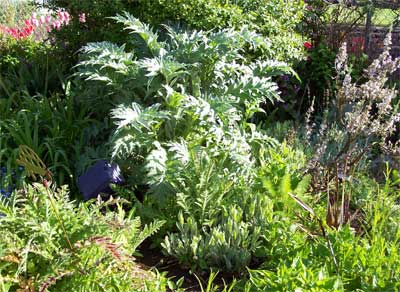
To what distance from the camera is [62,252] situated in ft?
9.34

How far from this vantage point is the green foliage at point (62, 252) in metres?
2.81

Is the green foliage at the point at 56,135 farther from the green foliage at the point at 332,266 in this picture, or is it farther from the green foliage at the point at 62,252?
the green foliage at the point at 332,266

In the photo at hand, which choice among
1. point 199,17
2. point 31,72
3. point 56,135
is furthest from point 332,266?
point 31,72

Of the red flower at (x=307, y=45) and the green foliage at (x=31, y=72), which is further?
the red flower at (x=307, y=45)

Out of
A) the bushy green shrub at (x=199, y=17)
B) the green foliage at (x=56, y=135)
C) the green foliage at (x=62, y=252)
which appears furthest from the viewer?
the bushy green shrub at (x=199, y=17)

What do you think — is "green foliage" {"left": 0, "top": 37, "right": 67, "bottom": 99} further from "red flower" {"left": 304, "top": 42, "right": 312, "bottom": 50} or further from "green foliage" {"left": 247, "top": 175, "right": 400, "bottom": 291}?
"green foliage" {"left": 247, "top": 175, "right": 400, "bottom": 291}

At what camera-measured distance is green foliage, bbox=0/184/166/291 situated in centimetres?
281

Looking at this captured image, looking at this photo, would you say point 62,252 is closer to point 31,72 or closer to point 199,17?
point 199,17

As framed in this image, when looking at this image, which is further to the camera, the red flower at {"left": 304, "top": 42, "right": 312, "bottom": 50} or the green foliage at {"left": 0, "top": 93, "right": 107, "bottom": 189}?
the red flower at {"left": 304, "top": 42, "right": 312, "bottom": 50}

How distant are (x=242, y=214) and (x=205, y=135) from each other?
74cm

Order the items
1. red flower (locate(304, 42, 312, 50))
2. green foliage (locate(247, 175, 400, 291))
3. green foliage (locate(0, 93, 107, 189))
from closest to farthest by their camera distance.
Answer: green foliage (locate(247, 175, 400, 291)) → green foliage (locate(0, 93, 107, 189)) → red flower (locate(304, 42, 312, 50))

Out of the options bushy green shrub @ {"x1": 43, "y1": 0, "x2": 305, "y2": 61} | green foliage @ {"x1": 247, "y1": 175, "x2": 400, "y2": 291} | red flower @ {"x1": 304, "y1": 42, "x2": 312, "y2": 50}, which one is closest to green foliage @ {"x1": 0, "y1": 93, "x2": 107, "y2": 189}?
bushy green shrub @ {"x1": 43, "y1": 0, "x2": 305, "y2": 61}

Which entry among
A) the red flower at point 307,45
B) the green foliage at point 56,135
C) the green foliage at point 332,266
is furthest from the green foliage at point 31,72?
the green foliage at point 332,266

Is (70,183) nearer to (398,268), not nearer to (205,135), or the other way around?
(205,135)
